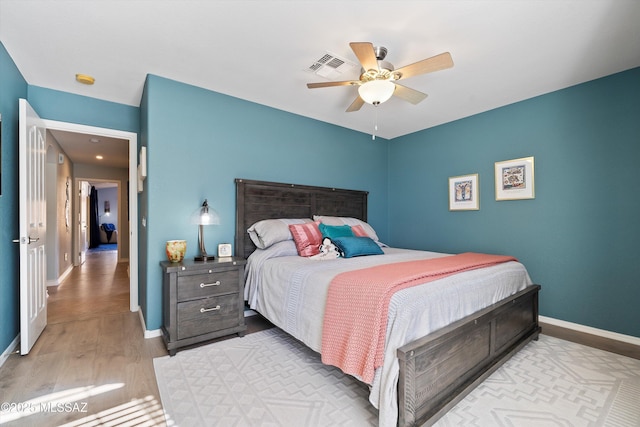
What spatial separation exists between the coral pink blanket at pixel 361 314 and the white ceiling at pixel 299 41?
176cm

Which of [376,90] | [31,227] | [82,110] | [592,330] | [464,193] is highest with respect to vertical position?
[82,110]

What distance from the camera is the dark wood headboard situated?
337 centimetres

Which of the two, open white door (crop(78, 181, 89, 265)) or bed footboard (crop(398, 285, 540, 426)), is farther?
open white door (crop(78, 181, 89, 265))

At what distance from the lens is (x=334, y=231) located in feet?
10.9

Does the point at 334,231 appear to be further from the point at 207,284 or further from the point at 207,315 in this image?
the point at 207,315

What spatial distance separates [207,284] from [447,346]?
6.49 feet

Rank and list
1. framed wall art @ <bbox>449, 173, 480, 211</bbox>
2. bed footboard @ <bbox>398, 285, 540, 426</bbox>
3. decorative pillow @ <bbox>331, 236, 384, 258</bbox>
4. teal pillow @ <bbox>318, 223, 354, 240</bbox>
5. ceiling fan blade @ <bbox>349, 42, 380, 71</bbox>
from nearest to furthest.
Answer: bed footboard @ <bbox>398, 285, 540, 426</bbox>
ceiling fan blade @ <bbox>349, 42, 380, 71</bbox>
decorative pillow @ <bbox>331, 236, 384, 258</bbox>
teal pillow @ <bbox>318, 223, 354, 240</bbox>
framed wall art @ <bbox>449, 173, 480, 211</bbox>

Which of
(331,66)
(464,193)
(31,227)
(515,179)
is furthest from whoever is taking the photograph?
(464,193)

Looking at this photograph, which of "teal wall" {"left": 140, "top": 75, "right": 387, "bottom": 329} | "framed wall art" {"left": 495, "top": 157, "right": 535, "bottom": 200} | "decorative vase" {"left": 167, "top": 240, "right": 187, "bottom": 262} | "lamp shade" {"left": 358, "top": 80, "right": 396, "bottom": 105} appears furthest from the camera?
"framed wall art" {"left": 495, "top": 157, "right": 535, "bottom": 200}

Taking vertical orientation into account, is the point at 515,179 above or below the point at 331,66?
below

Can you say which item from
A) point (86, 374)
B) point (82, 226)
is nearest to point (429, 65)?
point (86, 374)

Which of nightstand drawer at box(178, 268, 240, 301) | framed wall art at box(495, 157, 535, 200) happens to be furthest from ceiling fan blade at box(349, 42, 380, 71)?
framed wall art at box(495, 157, 535, 200)

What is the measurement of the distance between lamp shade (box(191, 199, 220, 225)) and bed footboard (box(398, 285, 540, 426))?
2.21 metres

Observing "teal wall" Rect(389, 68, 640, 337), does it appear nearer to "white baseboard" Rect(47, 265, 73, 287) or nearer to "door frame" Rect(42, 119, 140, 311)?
"door frame" Rect(42, 119, 140, 311)
